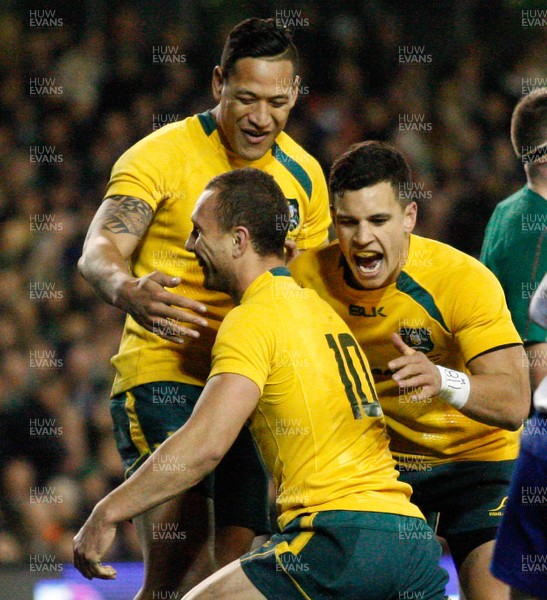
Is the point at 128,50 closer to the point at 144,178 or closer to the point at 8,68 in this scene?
the point at 8,68

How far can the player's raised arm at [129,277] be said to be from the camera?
2879 mm

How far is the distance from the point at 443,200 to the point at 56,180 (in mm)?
2526
